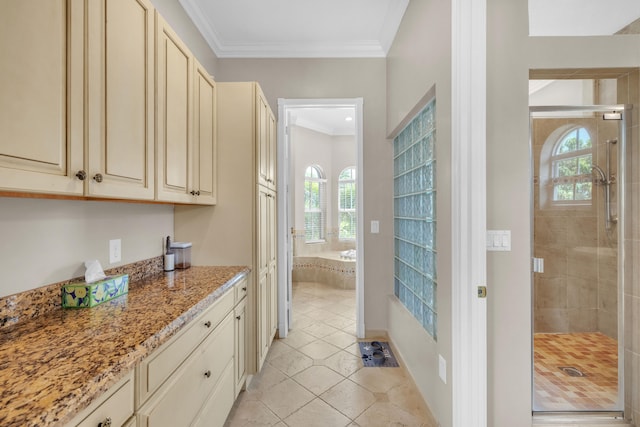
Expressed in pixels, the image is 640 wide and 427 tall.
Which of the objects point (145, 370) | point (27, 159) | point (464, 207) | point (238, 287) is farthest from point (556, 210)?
point (27, 159)

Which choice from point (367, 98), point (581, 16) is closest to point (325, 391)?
point (367, 98)

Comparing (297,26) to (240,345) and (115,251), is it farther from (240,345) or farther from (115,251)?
(240,345)

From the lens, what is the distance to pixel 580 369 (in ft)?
6.66

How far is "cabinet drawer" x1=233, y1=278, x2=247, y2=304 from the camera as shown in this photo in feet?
5.87

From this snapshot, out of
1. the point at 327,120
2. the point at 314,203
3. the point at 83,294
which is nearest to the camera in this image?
the point at 83,294

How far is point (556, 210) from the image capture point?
2301mm

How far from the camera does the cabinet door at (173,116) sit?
4.53 ft

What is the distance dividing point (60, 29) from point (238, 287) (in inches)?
57.8

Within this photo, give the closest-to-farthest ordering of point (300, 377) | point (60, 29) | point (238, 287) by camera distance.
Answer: point (60, 29)
point (238, 287)
point (300, 377)

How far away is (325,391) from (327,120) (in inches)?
181

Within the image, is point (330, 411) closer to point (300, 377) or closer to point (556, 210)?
point (300, 377)

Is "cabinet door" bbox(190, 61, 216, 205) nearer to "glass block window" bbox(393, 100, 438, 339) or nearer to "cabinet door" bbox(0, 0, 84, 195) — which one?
"cabinet door" bbox(0, 0, 84, 195)

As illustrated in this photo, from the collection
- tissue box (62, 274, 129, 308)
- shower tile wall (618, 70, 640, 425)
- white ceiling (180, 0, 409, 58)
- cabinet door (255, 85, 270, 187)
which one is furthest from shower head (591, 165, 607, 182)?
tissue box (62, 274, 129, 308)

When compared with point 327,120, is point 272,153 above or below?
below
